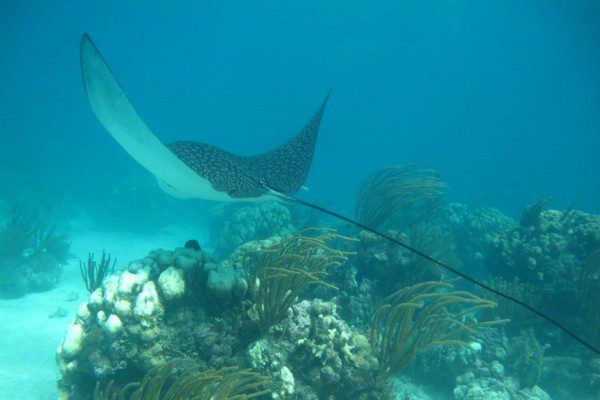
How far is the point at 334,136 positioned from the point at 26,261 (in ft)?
303

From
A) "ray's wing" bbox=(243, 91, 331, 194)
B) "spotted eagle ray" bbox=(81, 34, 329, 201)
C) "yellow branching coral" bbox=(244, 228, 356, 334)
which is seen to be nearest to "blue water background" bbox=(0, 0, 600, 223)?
"ray's wing" bbox=(243, 91, 331, 194)

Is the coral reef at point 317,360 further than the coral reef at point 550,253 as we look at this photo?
No

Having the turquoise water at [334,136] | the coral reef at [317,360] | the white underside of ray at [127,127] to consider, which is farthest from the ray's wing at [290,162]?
the coral reef at [317,360]

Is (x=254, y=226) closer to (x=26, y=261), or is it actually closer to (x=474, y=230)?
(x=26, y=261)

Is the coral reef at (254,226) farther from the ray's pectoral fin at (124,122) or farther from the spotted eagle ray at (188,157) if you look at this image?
the ray's pectoral fin at (124,122)

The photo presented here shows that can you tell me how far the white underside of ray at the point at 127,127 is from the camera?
9.70 feet

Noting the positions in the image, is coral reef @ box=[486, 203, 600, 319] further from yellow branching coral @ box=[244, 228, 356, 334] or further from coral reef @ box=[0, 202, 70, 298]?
coral reef @ box=[0, 202, 70, 298]

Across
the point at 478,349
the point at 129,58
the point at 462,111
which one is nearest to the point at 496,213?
the point at 478,349

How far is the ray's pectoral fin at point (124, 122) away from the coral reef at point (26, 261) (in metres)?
7.32

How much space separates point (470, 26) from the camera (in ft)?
341

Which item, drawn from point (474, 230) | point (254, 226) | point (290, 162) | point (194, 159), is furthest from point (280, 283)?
point (474, 230)

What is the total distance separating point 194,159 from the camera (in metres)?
4.58

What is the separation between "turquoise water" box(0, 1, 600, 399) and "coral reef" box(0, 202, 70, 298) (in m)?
0.08

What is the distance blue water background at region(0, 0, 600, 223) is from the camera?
6919cm
